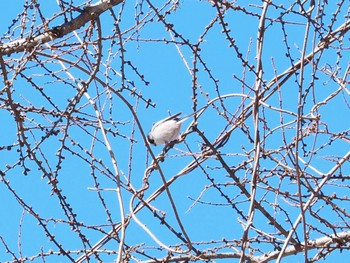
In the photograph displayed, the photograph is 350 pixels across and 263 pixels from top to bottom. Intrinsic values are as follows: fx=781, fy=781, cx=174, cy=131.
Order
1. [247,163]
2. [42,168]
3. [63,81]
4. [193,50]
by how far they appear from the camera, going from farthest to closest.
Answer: [247,163] < [63,81] < [193,50] < [42,168]

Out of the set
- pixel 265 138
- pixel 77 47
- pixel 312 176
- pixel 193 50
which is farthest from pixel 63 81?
pixel 312 176

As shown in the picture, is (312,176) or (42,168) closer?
(42,168)

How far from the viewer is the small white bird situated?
3266 millimetres

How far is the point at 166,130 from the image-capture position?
133 inches

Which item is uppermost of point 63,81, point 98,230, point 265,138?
point 63,81

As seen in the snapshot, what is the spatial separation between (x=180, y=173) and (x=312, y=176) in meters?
0.57

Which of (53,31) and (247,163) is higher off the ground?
(53,31)

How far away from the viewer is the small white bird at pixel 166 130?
327cm

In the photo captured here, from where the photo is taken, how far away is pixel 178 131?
11.0ft

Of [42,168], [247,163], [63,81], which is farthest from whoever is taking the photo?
[247,163]

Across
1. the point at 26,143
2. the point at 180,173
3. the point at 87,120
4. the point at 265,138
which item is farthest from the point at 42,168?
the point at 265,138

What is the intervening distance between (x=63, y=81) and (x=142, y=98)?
14.8 inches

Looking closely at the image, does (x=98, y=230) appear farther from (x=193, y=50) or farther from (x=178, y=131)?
(x=193, y=50)

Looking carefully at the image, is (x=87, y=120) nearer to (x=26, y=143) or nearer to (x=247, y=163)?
(x=26, y=143)
